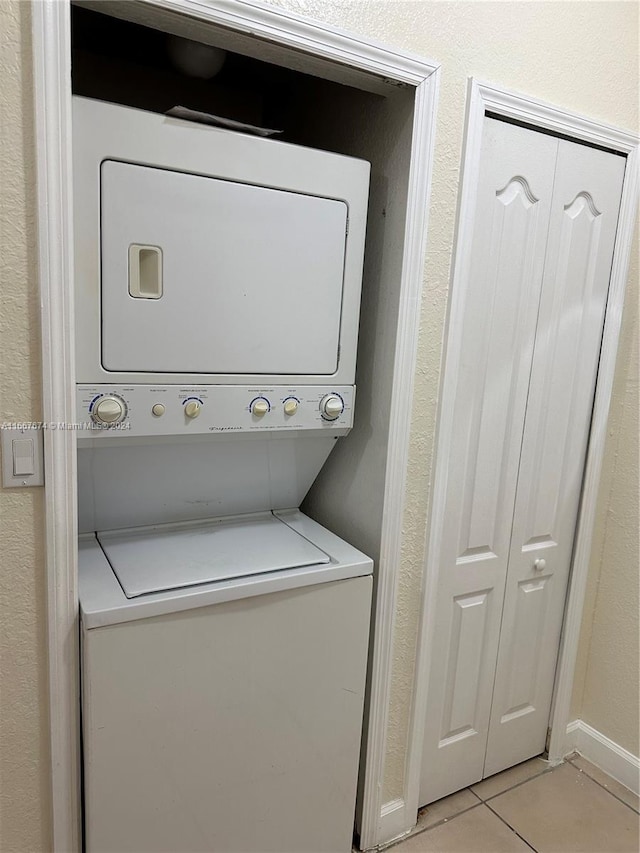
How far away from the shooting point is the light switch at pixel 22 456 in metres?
1.11

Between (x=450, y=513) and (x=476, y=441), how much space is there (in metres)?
0.21

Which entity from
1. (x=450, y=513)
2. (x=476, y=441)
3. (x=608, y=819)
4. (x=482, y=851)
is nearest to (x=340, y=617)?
(x=450, y=513)

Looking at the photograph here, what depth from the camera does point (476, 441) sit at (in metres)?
1.69

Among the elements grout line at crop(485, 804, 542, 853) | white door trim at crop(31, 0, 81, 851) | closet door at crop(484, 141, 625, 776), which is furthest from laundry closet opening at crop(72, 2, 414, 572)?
grout line at crop(485, 804, 542, 853)

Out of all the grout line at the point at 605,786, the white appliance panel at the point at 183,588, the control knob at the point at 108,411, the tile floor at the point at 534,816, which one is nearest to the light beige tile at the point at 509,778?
the tile floor at the point at 534,816

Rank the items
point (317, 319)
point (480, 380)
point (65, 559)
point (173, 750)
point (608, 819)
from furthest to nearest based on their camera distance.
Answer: point (608, 819), point (480, 380), point (317, 319), point (173, 750), point (65, 559)

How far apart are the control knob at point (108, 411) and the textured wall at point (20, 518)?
0.12m

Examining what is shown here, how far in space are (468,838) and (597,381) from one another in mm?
1398

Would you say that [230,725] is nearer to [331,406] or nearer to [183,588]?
[183,588]

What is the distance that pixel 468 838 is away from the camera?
5.82 ft

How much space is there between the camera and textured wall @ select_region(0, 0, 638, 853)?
42.3 inches

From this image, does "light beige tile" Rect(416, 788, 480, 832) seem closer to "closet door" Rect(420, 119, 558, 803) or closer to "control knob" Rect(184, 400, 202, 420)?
"closet door" Rect(420, 119, 558, 803)

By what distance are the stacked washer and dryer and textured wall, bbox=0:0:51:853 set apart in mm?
91

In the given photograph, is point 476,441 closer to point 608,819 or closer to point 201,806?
point 201,806
